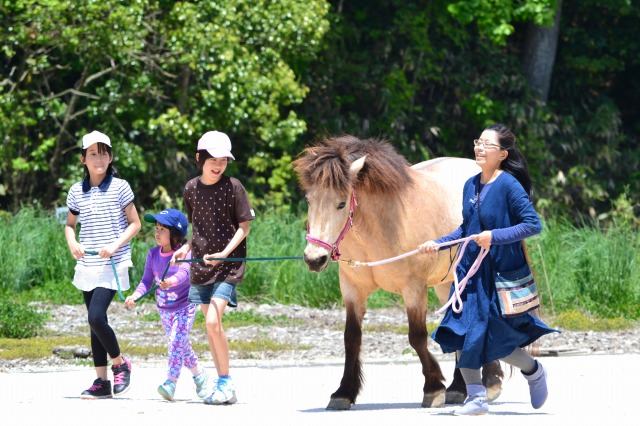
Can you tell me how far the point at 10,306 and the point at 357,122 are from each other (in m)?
11.3

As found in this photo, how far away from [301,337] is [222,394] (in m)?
4.16

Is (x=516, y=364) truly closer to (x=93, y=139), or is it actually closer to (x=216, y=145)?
(x=216, y=145)

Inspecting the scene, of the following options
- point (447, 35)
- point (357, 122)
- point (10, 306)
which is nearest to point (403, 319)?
point (10, 306)

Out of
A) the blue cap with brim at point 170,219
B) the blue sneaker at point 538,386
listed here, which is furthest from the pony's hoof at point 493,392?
the blue cap with brim at point 170,219

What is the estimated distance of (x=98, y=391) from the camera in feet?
27.7

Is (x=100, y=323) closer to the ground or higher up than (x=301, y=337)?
higher up

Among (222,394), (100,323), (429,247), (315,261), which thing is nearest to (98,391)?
(100,323)

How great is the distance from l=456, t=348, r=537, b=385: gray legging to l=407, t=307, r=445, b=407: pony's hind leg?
0.60 metres

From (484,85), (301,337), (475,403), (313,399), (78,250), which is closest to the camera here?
(475,403)

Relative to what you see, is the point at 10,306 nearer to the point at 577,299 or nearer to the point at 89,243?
the point at 89,243

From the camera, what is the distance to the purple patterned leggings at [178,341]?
838 centimetres

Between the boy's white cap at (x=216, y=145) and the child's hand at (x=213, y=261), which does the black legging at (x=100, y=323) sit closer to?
the child's hand at (x=213, y=261)

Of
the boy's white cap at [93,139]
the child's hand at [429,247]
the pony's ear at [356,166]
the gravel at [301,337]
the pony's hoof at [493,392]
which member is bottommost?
the gravel at [301,337]

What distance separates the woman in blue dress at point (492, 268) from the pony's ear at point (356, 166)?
0.72m
